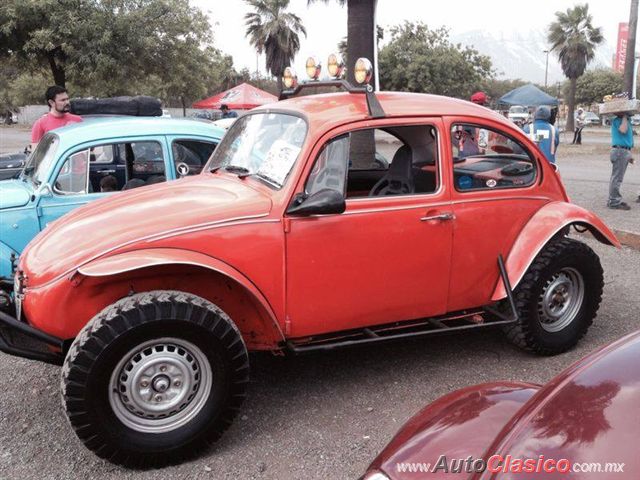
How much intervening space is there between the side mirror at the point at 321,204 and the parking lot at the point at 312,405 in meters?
1.30

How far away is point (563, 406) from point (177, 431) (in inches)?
81.7

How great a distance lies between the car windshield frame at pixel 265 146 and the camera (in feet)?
12.1

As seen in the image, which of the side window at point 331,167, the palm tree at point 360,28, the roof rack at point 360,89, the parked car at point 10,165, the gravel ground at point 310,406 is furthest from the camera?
the palm tree at point 360,28

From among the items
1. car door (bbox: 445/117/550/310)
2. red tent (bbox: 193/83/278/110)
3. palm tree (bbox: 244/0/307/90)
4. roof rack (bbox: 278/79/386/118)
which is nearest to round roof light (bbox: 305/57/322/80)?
roof rack (bbox: 278/79/386/118)

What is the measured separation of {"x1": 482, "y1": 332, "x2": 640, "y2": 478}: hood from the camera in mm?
1575

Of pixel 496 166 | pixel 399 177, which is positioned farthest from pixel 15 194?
pixel 496 166

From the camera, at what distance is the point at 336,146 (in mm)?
3674

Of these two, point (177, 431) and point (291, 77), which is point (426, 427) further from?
point (291, 77)

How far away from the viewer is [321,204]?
10.9 feet

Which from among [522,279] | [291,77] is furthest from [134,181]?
[522,279]

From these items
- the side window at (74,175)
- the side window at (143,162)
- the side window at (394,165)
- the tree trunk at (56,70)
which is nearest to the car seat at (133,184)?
the side window at (143,162)

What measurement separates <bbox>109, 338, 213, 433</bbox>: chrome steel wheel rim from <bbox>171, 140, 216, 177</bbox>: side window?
2.65 metres

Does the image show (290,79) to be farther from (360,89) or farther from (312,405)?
(312,405)

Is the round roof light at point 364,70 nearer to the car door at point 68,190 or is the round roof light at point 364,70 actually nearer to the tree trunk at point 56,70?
the car door at point 68,190
